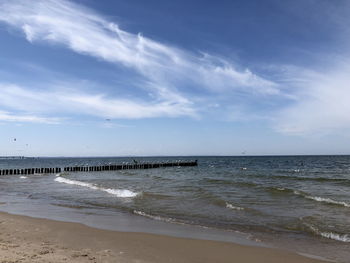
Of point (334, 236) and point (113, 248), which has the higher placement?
point (113, 248)

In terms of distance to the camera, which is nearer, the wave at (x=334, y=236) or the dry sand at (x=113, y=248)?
the dry sand at (x=113, y=248)

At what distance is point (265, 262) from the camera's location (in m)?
7.78

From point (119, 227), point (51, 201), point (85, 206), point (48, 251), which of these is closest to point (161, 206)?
point (85, 206)

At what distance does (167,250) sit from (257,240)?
303 centimetres

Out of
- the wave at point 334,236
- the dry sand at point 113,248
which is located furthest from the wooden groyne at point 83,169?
the wave at point 334,236

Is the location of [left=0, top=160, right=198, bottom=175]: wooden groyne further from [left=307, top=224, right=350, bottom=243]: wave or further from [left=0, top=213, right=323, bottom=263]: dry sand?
[left=307, top=224, right=350, bottom=243]: wave

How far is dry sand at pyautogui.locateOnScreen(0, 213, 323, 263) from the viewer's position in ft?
24.7

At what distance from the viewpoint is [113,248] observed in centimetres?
851

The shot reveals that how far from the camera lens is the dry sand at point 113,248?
24.7 ft

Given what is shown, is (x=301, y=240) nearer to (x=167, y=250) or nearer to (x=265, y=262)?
(x=265, y=262)

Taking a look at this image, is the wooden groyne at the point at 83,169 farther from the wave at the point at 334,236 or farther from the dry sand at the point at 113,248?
the wave at the point at 334,236

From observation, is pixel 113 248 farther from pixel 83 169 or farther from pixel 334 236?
pixel 83 169

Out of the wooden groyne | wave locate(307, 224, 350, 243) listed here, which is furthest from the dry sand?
the wooden groyne

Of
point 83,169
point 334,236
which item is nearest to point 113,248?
point 334,236
